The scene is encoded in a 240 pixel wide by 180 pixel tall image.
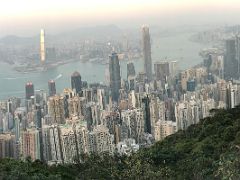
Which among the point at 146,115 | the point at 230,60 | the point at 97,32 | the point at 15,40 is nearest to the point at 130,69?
the point at 97,32

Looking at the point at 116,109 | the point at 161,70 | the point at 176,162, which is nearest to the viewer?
the point at 176,162

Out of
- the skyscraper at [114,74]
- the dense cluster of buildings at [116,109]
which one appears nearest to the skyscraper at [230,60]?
the dense cluster of buildings at [116,109]

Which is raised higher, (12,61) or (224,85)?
(12,61)

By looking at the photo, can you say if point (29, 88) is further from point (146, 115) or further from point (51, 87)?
point (146, 115)

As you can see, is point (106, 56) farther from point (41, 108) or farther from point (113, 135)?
point (113, 135)

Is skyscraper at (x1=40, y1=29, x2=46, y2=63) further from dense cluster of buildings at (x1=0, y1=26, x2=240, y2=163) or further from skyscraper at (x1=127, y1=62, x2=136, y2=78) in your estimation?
skyscraper at (x1=127, y1=62, x2=136, y2=78)

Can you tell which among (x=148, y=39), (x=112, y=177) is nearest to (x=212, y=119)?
(x=112, y=177)

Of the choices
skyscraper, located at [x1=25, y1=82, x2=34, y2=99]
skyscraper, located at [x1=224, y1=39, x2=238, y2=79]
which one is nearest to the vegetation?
skyscraper, located at [x1=25, y1=82, x2=34, y2=99]
